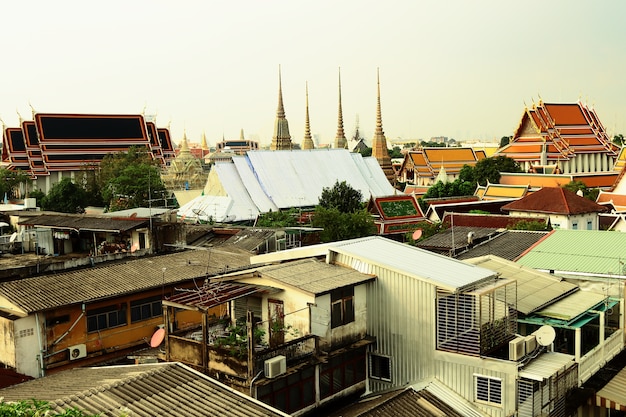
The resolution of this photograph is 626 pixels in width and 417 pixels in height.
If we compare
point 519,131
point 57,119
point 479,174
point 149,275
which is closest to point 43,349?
point 149,275

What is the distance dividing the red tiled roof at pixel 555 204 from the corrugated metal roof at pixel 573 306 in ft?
62.5

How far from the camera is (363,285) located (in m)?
11.7

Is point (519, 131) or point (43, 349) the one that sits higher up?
point (519, 131)

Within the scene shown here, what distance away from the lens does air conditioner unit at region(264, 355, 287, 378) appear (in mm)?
9755

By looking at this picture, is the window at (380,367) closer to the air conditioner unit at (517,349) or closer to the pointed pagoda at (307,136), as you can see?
the air conditioner unit at (517,349)

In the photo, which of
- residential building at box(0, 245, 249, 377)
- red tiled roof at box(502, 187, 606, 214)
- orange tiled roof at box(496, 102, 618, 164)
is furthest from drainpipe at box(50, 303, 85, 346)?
orange tiled roof at box(496, 102, 618, 164)

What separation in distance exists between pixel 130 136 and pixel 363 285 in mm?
54943

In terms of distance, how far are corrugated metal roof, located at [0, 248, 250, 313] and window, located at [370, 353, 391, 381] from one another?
217 inches

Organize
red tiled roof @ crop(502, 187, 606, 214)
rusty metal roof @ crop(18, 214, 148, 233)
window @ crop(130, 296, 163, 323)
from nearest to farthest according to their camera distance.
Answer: window @ crop(130, 296, 163, 323) < rusty metal roof @ crop(18, 214, 148, 233) < red tiled roof @ crop(502, 187, 606, 214)

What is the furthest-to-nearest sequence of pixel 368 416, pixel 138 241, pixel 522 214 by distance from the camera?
pixel 522 214, pixel 138 241, pixel 368 416

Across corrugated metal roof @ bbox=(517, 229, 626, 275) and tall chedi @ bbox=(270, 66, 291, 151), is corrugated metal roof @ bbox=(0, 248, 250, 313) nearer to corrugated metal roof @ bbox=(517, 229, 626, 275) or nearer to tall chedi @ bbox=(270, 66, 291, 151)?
corrugated metal roof @ bbox=(517, 229, 626, 275)

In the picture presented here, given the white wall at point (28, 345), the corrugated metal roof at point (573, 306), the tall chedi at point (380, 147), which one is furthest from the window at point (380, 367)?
the tall chedi at point (380, 147)

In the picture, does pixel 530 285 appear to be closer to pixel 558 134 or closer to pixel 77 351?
pixel 77 351

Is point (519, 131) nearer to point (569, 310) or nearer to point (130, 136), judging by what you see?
point (130, 136)
